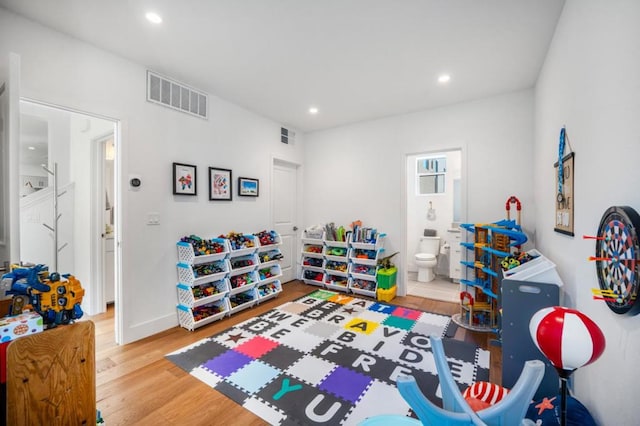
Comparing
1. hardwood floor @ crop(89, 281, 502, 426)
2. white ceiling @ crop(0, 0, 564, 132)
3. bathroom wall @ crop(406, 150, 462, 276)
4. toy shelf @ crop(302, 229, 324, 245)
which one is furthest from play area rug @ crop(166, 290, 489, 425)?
white ceiling @ crop(0, 0, 564, 132)

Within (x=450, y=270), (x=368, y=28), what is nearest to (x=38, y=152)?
(x=368, y=28)

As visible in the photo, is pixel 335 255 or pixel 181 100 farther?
pixel 335 255

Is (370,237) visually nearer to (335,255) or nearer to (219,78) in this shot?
(335,255)

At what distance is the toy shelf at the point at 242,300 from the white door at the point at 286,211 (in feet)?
3.60

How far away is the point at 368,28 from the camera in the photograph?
2.12 meters

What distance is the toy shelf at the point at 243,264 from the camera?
3318 mm

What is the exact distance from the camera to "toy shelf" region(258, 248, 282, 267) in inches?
147

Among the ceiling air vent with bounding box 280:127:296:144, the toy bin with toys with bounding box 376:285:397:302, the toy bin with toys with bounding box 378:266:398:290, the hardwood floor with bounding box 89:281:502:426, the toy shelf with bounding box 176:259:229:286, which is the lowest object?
the hardwood floor with bounding box 89:281:502:426

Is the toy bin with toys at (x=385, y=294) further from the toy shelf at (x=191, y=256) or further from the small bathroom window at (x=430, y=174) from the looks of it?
the small bathroom window at (x=430, y=174)

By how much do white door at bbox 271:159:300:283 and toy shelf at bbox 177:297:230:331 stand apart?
→ 1532 mm

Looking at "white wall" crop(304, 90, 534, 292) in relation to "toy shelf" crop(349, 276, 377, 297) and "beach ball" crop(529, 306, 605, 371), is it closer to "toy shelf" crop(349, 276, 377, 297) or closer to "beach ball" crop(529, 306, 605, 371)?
"toy shelf" crop(349, 276, 377, 297)

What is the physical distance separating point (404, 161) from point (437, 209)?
5.25 feet

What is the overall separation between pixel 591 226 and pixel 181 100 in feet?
12.0

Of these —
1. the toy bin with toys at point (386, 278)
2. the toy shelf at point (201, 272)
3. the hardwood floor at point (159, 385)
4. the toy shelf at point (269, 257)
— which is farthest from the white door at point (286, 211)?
the hardwood floor at point (159, 385)
